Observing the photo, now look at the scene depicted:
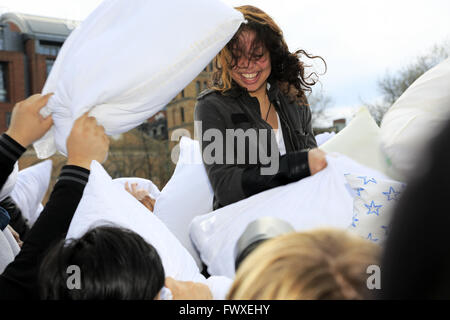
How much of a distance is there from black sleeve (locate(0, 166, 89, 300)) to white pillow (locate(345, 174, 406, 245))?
74 cm

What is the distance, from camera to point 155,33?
1.12m

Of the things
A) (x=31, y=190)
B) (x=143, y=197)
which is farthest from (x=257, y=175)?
(x=31, y=190)

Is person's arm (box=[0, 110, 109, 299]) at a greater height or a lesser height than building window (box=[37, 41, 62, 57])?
lesser

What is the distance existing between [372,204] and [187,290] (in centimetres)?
58

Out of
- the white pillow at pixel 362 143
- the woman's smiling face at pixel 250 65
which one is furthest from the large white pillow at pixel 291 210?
the woman's smiling face at pixel 250 65

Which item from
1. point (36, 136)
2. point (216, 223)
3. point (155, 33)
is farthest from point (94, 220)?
point (155, 33)

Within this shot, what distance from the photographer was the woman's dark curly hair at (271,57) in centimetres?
144

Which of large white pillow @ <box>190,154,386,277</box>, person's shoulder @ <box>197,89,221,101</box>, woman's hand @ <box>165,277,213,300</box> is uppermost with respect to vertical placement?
person's shoulder @ <box>197,89,221,101</box>

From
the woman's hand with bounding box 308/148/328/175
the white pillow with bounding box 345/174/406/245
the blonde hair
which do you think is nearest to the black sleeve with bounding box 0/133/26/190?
the blonde hair

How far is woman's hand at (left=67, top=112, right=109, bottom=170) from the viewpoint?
107cm

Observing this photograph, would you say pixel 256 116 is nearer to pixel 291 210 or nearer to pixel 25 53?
pixel 291 210

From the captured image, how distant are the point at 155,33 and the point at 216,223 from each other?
1.84 ft

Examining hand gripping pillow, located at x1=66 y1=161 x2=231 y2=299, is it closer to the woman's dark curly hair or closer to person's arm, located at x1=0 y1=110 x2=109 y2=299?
person's arm, located at x1=0 y1=110 x2=109 y2=299

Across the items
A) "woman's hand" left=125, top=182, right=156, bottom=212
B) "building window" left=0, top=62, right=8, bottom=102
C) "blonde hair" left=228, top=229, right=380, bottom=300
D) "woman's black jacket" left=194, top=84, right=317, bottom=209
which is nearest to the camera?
"blonde hair" left=228, top=229, right=380, bottom=300
